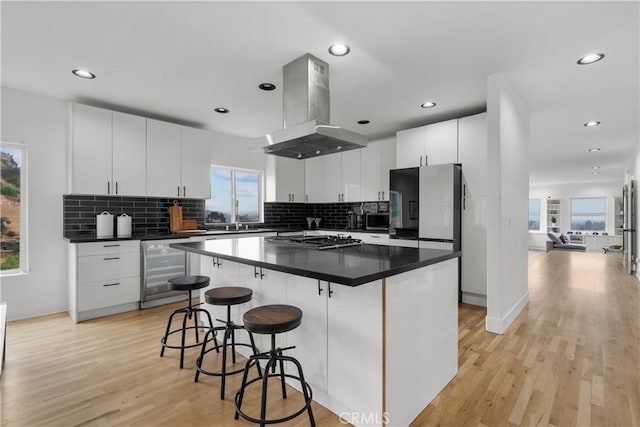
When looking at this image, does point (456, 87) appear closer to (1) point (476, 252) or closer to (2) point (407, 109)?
(2) point (407, 109)

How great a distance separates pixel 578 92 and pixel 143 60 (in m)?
4.42

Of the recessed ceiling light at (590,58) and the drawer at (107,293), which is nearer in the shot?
the recessed ceiling light at (590,58)

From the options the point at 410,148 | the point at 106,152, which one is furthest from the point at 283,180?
the point at 106,152

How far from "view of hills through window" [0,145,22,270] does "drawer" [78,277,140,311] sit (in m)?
0.87

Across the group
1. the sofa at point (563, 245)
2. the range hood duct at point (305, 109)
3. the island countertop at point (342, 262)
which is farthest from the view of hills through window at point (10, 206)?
the sofa at point (563, 245)

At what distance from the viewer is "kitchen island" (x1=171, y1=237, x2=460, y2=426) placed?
1.58 metres

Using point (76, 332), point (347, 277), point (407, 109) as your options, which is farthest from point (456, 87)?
point (76, 332)

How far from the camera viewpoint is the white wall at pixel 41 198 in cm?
342

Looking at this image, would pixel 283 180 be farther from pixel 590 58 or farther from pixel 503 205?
pixel 590 58

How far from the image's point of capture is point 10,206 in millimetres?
3484

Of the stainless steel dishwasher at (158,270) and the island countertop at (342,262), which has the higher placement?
the island countertop at (342,262)

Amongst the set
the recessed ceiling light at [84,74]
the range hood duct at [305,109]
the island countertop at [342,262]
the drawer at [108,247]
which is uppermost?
the recessed ceiling light at [84,74]

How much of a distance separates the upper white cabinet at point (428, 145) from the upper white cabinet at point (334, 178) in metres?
0.98

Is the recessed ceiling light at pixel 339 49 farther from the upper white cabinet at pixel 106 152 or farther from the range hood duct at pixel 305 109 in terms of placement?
the upper white cabinet at pixel 106 152
